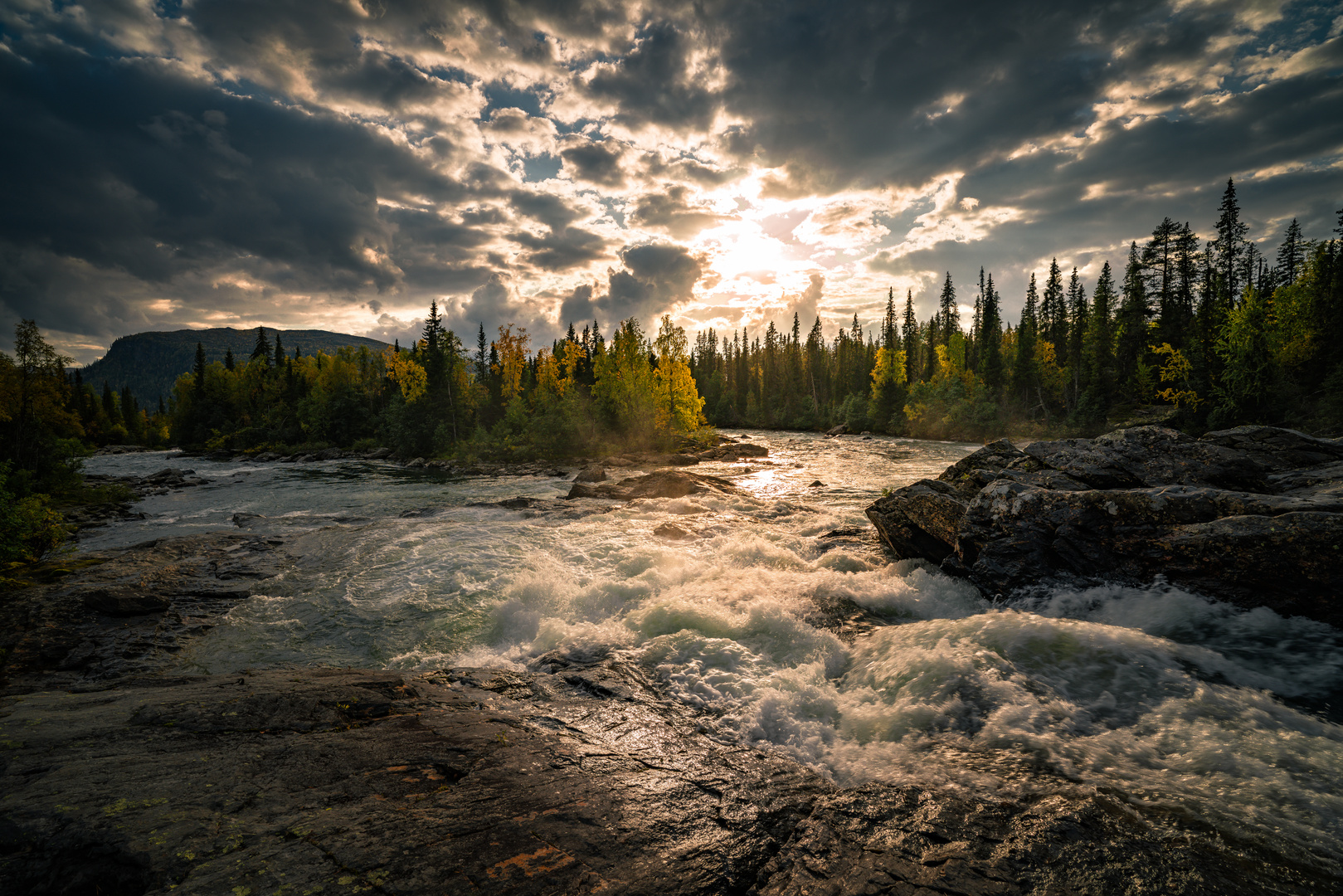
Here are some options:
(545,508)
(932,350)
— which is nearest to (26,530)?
Result: (545,508)

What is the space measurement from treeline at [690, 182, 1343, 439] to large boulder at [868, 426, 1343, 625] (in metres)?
32.2

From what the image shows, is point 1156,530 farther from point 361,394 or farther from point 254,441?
point 254,441

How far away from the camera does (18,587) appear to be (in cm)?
919

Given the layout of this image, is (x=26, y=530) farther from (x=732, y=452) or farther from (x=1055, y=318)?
(x=1055, y=318)

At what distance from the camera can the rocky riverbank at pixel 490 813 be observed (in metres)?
2.71

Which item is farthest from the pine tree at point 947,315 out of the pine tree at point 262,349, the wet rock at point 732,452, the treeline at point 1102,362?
the pine tree at point 262,349

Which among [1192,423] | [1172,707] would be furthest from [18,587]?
[1192,423]

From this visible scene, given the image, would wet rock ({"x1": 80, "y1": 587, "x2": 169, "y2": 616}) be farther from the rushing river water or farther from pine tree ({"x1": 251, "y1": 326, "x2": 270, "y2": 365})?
pine tree ({"x1": 251, "y1": 326, "x2": 270, "y2": 365})

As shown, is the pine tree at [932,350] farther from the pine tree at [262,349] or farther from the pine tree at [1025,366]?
the pine tree at [262,349]

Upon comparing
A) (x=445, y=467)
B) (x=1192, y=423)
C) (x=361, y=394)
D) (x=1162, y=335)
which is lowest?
(x=445, y=467)

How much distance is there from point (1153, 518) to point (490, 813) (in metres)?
10.3

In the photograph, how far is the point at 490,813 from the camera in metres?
3.45

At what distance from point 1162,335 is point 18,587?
71.3 meters

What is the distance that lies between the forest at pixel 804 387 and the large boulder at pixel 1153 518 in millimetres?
19643
